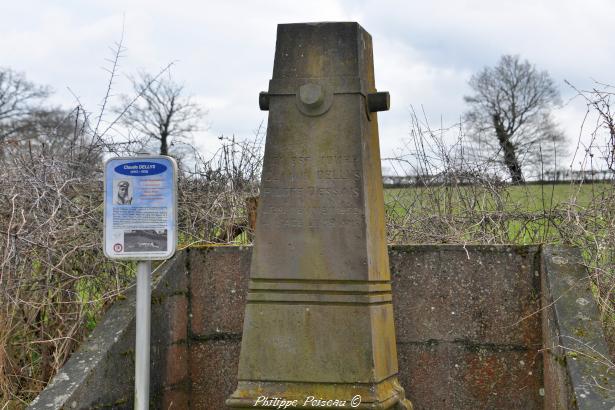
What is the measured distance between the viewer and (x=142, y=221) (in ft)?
16.5

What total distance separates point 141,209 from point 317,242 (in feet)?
3.34

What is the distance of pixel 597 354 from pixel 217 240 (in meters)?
3.24

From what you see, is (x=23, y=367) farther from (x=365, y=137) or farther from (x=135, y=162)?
(x=365, y=137)

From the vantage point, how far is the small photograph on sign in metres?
4.99

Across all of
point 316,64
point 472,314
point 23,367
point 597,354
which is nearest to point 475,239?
point 472,314

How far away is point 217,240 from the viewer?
7340 millimetres

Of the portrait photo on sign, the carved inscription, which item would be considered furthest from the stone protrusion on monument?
the portrait photo on sign

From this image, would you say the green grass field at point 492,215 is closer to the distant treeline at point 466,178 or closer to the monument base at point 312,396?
the distant treeline at point 466,178

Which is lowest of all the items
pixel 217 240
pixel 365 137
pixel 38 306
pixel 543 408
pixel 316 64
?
pixel 543 408

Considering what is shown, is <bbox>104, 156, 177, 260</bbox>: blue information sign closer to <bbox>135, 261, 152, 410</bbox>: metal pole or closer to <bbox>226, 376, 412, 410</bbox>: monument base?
<bbox>135, 261, 152, 410</bbox>: metal pole

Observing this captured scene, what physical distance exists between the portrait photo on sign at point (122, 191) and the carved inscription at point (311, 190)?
77 cm

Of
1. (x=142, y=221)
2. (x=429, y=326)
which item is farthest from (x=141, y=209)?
(x=429, y=326)

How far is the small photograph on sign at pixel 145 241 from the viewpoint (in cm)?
499

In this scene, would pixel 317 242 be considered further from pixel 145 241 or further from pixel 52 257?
pixel 52 257
